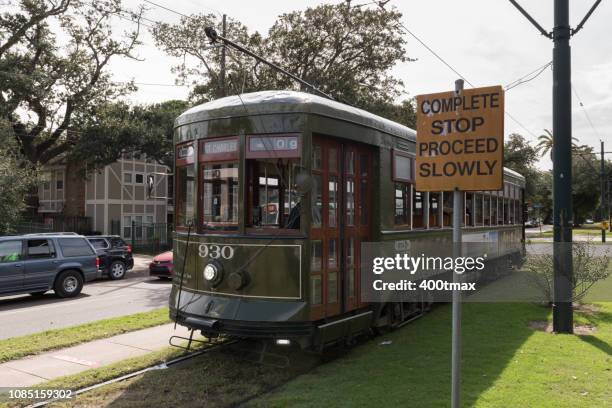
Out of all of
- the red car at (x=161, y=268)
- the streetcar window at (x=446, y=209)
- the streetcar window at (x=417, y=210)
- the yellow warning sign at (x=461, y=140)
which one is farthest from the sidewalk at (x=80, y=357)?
the red car at (x=161, y=268)

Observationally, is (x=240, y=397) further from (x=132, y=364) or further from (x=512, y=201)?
(x=512, y=201)

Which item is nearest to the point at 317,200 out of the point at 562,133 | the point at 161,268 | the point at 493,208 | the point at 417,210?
the point at 417,210

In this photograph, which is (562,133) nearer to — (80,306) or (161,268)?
(80,306)

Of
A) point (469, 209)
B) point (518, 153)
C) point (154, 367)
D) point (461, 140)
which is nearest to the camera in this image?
point (461, 140)

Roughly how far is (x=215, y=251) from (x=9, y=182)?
19.4 metres

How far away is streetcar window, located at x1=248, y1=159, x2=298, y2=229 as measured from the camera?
21.3 ft

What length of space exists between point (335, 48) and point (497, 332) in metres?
17.5

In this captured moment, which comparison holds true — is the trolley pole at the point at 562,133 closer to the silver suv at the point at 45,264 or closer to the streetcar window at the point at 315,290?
the streetcar window at the point at 315,290

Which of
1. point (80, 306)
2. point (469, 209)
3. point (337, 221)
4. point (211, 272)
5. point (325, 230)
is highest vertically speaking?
point (469, 209)

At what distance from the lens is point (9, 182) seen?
22203 millimetres

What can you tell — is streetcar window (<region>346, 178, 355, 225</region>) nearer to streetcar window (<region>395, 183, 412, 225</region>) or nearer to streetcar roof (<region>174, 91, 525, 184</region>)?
streetcar roof (<region>174, 91, 525, 184</region>)

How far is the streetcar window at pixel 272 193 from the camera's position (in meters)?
6.49

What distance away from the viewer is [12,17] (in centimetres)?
2780

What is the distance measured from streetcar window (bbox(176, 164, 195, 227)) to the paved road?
4.43 metres
